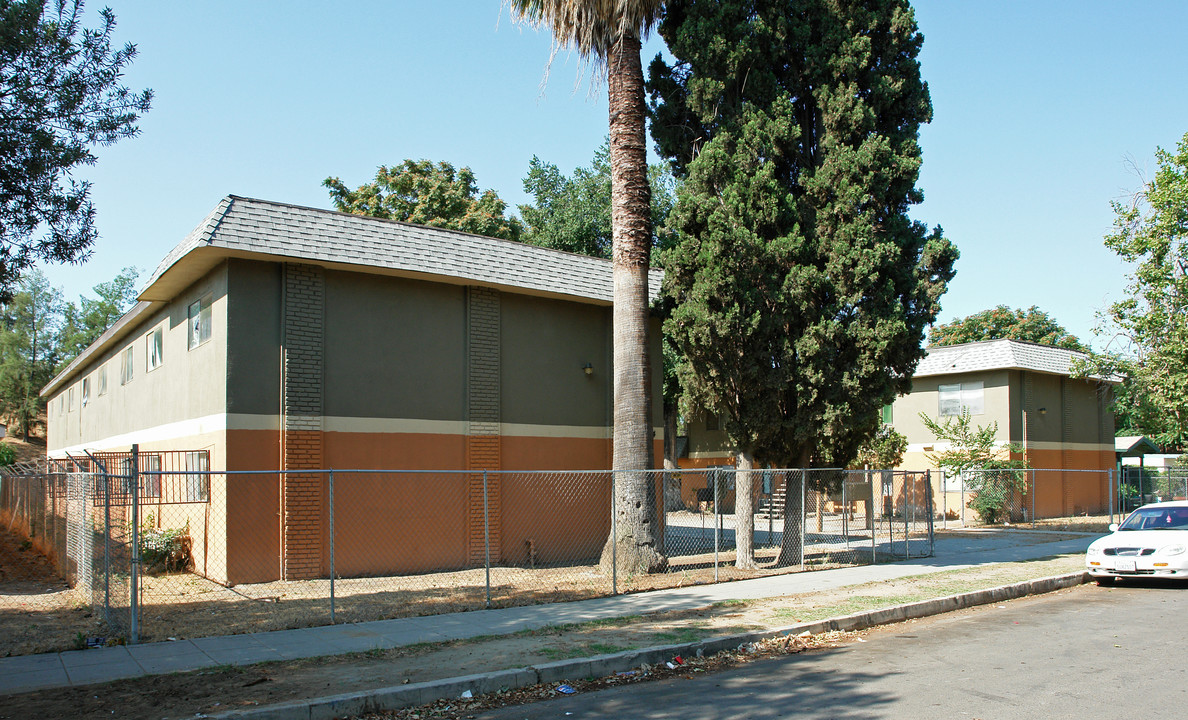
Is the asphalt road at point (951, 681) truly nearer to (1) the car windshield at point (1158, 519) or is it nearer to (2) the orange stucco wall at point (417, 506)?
(1) the car windshield at point (1158, 519)

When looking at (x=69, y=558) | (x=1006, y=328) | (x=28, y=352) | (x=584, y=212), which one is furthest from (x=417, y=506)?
(x=28, y=352)

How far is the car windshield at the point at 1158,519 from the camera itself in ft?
46.2

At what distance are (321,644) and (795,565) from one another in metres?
9.26

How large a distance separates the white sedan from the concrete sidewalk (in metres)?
3.04

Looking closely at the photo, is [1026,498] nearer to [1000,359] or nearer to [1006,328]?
[1000,359]

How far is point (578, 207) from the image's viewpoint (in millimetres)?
31156

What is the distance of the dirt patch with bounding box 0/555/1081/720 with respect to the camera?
671 cm

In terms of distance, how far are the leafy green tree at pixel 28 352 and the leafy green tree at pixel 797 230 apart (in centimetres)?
6094

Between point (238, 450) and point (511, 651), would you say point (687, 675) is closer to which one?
point (511, 651)

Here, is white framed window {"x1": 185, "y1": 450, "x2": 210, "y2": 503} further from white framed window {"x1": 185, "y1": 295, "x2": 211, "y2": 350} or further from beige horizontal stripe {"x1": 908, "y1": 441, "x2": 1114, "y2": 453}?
beige horizontal stripe {"x1": 908, "y1": 441, "x2": 1114, "y2": 453}

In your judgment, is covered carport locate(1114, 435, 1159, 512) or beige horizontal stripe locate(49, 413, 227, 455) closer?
beige horizontal stripe locate(49, 413, 227, 455)

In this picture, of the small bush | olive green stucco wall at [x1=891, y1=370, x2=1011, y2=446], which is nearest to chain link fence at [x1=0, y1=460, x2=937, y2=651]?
the small bush

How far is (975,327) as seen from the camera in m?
58.8

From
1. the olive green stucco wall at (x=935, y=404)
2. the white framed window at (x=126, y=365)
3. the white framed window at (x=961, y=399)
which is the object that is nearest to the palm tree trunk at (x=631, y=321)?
the white framed window at (x=126, y=365)
